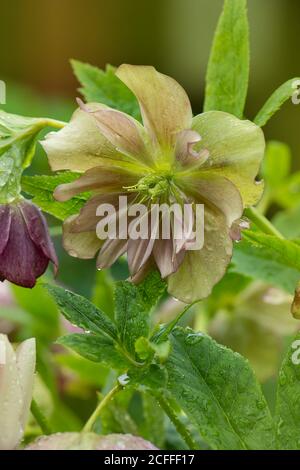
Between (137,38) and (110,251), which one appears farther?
(137,38)

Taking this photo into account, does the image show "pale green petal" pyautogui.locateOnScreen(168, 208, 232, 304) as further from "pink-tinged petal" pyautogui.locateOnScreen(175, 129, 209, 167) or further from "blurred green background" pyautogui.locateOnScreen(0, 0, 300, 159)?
"blurred green background" pyautogui.locateOnScreen(0, 0, 300, 159)

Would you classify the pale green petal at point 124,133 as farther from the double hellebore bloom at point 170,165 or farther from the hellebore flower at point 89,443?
the hellebore flower at point 89,443

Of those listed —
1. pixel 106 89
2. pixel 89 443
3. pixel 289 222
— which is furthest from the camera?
pixel 289 222

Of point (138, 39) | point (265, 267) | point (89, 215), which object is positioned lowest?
point (138, 39)

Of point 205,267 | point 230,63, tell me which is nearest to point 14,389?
point 205,267

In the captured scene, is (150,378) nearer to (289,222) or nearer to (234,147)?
(234,147)

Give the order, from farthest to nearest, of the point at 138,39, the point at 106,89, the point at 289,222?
the point at 138,39 < the point at 289,222 < the point at 106,89
